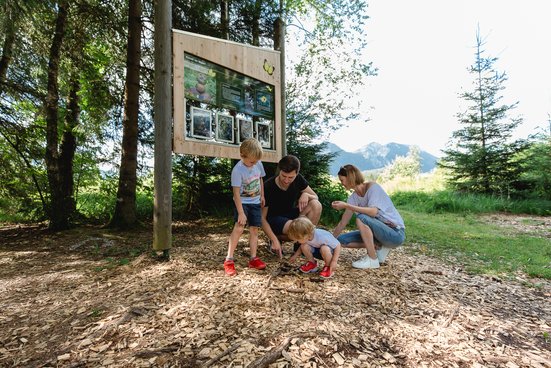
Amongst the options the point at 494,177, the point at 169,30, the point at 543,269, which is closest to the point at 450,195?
the point at 494,177

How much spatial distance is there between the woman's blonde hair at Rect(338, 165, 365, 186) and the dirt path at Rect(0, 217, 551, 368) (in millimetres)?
998

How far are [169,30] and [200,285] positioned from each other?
109 inches

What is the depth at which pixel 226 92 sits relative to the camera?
3.95 meters

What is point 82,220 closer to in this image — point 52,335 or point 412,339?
point 52,335

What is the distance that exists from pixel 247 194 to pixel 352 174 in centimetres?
122

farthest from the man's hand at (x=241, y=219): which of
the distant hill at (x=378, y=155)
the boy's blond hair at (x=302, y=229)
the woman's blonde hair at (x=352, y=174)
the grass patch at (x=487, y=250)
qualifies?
the distant hill at (x=378, y=155)

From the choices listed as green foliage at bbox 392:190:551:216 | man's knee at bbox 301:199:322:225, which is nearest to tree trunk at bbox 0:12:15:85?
man's knee at bbox 301:199:322:225

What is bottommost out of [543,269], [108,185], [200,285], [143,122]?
[543,269]

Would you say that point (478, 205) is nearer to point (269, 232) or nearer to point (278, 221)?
point (278, 221)

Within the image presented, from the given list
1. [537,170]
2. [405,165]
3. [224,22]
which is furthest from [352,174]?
[405,165]

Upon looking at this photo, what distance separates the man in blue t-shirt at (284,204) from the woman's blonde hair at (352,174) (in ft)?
1.36

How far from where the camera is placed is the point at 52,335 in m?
2.11

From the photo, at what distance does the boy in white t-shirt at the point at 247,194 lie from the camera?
304cm

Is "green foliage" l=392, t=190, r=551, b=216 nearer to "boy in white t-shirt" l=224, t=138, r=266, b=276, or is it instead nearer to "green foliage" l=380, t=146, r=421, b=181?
"boy in white t-shirt" l=224, t=138, r=266, b=276
